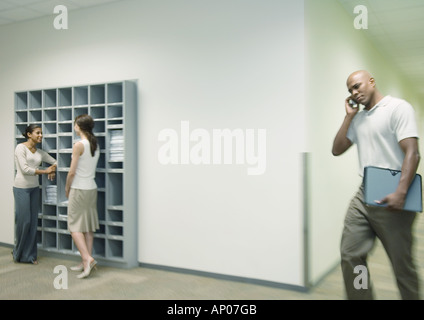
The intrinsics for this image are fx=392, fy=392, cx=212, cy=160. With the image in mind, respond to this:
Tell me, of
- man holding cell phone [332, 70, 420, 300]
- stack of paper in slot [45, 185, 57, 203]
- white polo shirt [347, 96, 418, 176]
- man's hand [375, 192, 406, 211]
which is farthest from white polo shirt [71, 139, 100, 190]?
man's hand [375, 192, 406, 211]

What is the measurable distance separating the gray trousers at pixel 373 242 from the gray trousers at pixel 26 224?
2511mm

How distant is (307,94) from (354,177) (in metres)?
1.65

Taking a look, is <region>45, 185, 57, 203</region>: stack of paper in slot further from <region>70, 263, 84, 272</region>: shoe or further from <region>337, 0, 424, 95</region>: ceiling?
<region>337, 0, 424, 95</region>: ceiling

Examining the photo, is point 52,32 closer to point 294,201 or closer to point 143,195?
point 143,195

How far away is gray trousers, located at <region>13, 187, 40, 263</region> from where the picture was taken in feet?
10.5

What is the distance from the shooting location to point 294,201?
8.43ft

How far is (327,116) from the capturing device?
3.01 meters

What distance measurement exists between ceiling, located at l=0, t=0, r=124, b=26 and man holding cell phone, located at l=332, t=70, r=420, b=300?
2333 mm

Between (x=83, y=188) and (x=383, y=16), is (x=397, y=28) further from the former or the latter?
(x=83, y=188)

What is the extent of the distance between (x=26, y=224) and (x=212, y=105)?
1811mm

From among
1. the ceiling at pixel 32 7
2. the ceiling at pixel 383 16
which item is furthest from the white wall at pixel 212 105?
the ceiling at pixel 383 16

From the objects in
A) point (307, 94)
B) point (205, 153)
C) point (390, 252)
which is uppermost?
point (307, 94)

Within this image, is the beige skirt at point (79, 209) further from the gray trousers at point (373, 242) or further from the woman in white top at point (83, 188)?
the gray trousers at point (373, 242)

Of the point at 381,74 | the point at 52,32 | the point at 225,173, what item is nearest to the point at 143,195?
the point at 225,173
